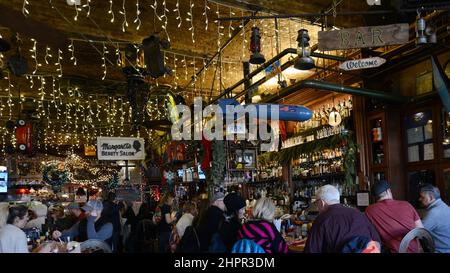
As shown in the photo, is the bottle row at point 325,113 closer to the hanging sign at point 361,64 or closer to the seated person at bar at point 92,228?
the hanging sign at point 361,64

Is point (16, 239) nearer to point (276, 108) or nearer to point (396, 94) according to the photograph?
point (276, 108)

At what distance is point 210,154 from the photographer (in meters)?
9.27

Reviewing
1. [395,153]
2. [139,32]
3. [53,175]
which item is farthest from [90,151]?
[395,153]

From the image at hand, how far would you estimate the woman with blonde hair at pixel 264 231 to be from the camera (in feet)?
12.3

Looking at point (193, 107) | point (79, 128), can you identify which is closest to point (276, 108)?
point (193, 107)

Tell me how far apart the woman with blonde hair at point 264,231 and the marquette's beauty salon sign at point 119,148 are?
7348mm

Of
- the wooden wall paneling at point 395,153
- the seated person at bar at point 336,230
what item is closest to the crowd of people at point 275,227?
the seated person at bar at point 336,230

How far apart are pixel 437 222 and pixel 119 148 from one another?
7884 millimetres

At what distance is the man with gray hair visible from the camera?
15.9ft

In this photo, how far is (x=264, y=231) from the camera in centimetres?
380

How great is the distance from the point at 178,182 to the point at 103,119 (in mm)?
4620

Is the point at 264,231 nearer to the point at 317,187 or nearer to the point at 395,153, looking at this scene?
the point at 395,153

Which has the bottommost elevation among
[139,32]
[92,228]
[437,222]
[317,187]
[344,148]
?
[92,228]

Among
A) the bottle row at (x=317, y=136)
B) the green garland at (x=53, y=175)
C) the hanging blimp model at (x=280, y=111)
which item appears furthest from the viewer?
the green garland at (x=53, y=175)
